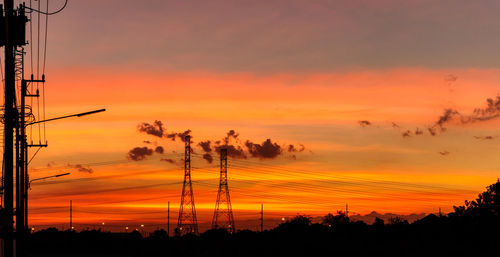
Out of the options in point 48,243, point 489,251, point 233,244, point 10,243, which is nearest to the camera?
point 10,243

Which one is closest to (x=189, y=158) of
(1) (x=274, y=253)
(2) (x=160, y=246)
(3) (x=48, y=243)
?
(2) (x=160, y=246)

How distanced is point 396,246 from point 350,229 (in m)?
15.8

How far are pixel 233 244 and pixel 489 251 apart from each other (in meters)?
38.9

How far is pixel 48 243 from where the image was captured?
440 feet

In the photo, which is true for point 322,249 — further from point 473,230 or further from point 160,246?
point 160,246

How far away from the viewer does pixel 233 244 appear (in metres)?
92.4

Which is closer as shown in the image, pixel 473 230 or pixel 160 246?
pixel 473 230

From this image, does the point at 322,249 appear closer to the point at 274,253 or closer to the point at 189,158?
the point at 274,253

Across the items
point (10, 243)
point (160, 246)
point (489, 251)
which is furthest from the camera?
point (160, 246)

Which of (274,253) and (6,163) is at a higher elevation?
(6,163)

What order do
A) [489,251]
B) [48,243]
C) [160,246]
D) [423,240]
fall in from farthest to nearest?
[48,243], [160,246], [423,240], [489,251]

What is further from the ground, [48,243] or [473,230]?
[473,230]

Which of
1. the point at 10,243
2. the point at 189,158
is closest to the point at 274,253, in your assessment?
the point at 189,158

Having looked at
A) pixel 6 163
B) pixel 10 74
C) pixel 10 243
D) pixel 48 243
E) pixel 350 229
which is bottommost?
pixel 48 243
